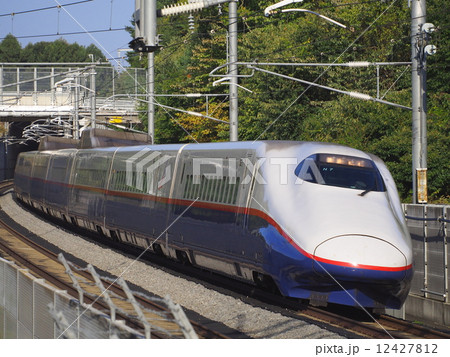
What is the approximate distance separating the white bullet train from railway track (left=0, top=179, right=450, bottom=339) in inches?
15.7

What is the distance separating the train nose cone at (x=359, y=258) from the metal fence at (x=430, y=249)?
4.23 meters

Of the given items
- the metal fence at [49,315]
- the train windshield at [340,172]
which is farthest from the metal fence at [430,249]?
the metal fence at [49,315]

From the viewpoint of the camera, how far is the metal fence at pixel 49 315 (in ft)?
22.7

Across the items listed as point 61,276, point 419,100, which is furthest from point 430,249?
point 61,276

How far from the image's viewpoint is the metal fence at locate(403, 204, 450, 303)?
16.1 metres

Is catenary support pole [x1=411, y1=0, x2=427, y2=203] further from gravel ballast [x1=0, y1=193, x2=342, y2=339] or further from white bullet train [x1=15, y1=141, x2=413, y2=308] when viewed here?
gravel ballast [x1=0, y1=193, x2=342, y2=339]

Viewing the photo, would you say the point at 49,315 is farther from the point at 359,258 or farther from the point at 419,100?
the point at 419,100

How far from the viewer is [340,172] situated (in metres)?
13.8

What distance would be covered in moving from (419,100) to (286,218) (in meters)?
6.58

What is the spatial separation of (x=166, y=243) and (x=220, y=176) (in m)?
3.50

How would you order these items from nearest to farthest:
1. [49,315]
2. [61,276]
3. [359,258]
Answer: [49,315], [359,258], [61,276]

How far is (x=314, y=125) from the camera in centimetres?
4091
